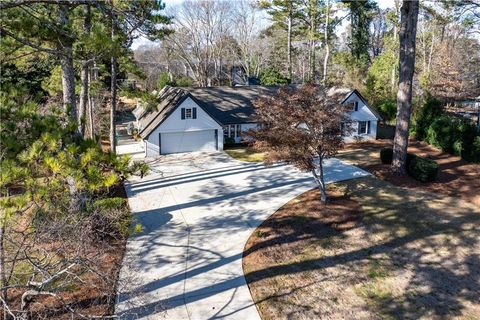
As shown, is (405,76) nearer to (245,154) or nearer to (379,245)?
(379,245)

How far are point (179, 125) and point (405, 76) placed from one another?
1459 cm

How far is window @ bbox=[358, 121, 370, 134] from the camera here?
30.1 m

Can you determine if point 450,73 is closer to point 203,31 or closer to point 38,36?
point 203,31

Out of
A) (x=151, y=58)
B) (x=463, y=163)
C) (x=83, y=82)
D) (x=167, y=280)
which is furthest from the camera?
(x=151, y=58)

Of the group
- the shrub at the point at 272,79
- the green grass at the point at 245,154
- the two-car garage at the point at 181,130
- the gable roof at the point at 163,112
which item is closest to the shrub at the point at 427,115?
the green grass at the point at 245,154

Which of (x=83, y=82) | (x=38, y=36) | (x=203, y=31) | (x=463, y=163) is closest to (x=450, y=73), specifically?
(x=463, y=163)

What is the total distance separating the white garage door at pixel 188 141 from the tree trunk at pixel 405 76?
1275 cm

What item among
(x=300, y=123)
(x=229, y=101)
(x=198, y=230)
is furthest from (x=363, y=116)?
(x=198, y=230)

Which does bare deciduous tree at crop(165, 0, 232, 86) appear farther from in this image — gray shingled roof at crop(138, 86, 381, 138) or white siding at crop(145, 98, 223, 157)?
white siding at crop(145, 98, 223, 157)

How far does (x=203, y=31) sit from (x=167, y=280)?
34488 millimetres

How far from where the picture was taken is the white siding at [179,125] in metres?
25.8

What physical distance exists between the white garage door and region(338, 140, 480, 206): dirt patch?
9.27 meters

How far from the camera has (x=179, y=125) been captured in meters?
26.2

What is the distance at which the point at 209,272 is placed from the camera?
11984mm
